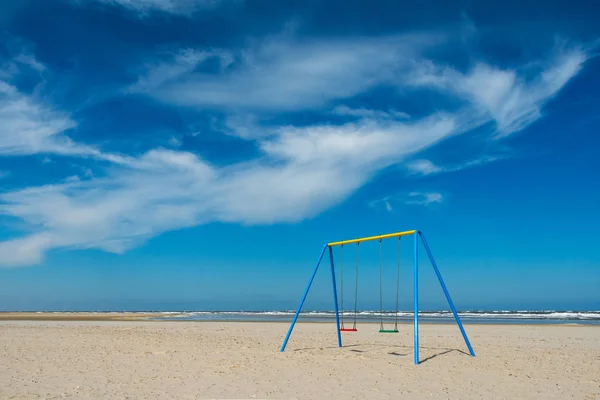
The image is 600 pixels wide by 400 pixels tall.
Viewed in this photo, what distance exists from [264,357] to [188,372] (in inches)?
116

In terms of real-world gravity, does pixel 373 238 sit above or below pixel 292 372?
above

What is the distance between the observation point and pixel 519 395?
27.6ft

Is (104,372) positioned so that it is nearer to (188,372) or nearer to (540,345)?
(188,372)

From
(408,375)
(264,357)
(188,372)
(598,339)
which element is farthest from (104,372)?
(598,339)

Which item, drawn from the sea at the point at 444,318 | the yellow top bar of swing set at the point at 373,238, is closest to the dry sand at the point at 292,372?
the yellow top bar of swing set at the point at 373,238

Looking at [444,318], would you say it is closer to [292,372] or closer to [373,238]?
[373,238]

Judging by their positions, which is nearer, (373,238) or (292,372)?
(292,372)

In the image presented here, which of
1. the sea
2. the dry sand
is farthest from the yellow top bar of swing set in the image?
the sea

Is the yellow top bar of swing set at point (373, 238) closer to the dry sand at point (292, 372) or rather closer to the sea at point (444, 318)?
the dry sand at point (292, 372)

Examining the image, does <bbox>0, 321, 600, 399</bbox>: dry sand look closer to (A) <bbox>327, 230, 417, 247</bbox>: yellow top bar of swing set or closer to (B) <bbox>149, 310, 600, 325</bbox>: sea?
(A) <bbox>327, 230, 417, 247</bbox>: yellow top bar of swing set

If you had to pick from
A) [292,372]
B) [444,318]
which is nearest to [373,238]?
[292,372]

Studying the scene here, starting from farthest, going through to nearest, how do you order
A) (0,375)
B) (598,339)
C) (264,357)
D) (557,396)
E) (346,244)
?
(598,339), (346,244), (264,357), (0,375), (557,396)

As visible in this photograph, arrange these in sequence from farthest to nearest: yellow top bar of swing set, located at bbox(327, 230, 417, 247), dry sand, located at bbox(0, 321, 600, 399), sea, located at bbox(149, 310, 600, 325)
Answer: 1. sea, located at bbox(149, 310, 600, 325)
2. yellow top bar of swing set, located at bbox(327, 230, 417, 247)
3. dry sand, located at bbox(0, 321, 600, 399)

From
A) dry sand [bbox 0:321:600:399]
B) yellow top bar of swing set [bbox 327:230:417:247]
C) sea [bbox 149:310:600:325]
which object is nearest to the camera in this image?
dry sand [bbox 0:321:600:399]
